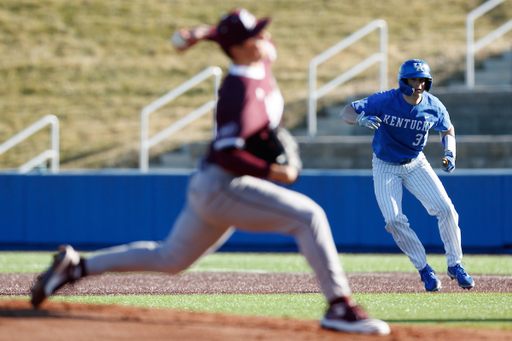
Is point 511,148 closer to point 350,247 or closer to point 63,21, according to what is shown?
point 350,247

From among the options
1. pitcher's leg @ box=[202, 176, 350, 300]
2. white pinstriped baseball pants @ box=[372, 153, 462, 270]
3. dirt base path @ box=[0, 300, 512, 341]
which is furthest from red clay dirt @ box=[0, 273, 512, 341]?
white pinstriped baseball pants @ box=[372, 153, 462, 270]

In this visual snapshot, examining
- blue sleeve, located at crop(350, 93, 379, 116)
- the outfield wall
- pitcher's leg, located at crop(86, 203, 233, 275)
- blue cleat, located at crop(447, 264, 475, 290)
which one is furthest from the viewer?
the outfield wall

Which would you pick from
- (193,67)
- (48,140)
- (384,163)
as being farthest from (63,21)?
(384,163)

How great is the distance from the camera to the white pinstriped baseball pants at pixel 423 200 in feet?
20.9

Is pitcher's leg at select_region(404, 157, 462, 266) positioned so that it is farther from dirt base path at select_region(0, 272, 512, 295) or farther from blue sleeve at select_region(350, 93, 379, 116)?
blue sleeve at select_region(350, 93, 379, 116)

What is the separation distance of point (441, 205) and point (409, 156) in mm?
507

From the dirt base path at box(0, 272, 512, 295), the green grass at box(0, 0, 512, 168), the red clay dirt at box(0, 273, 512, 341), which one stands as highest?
the green grass at box(0, 0, 512, 168)

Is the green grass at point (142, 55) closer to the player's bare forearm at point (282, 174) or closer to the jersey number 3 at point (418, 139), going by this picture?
the jersey number 3 at point (418, 139)

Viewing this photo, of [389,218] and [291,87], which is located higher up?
[291,87]

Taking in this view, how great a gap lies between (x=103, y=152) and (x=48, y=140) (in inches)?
82.1

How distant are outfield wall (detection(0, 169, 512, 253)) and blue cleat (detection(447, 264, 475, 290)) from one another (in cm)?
539

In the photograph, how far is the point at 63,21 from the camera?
31.0m

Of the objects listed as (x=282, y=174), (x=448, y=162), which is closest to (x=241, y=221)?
(x=282, y=174)

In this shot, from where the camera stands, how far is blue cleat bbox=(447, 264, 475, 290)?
6.19m
